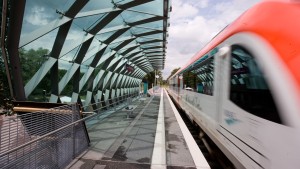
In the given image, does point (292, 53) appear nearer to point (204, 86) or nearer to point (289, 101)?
point (289, 101)

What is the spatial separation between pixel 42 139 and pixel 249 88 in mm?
4009

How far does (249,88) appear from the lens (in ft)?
14.6

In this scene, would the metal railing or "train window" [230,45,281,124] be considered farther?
the metal railing

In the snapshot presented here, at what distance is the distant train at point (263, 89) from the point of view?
3266mm

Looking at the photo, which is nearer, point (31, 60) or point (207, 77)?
point (207, 77)

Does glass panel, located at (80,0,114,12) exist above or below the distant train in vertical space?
above

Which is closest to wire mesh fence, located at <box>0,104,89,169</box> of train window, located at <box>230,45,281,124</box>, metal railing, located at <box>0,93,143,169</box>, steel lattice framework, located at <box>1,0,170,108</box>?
metal railing, located at <box>0,93,143,169</box>

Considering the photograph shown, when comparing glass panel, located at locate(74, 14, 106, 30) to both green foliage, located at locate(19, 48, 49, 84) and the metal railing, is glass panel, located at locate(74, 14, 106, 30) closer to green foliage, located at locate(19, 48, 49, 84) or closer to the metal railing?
green foliage, located at locate(19, 48, 49, 84)

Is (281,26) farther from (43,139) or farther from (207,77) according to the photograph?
(43,139)

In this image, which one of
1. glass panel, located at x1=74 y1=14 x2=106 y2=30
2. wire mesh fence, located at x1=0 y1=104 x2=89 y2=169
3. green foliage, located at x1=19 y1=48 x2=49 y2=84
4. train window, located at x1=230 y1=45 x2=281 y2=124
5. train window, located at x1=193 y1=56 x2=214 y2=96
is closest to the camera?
train window, located at x1=230 y1=45 x2=281 y2=124

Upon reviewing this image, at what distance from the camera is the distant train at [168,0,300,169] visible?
129 inches

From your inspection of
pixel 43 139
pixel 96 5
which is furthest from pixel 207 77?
pixel 96 5

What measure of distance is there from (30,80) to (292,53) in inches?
356

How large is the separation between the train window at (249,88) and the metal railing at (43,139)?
375 centimetres
